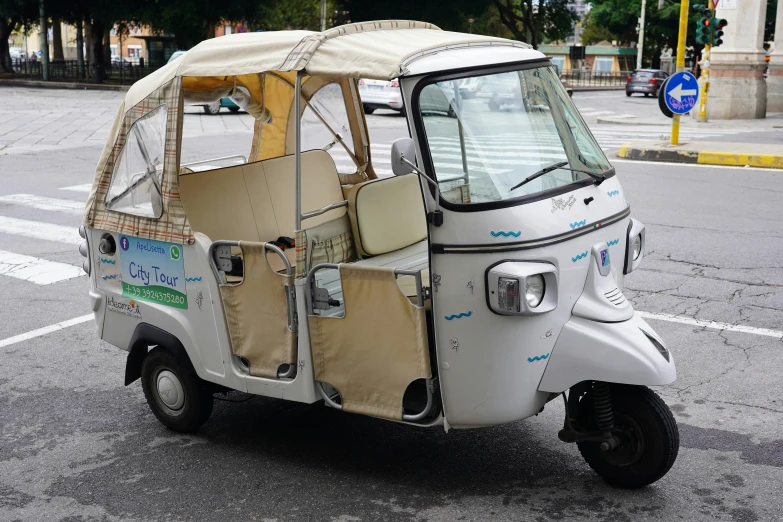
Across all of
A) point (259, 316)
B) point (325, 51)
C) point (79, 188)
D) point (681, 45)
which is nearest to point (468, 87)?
point (325, 51)

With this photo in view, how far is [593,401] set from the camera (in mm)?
4109

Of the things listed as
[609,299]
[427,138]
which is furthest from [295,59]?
[609,299]

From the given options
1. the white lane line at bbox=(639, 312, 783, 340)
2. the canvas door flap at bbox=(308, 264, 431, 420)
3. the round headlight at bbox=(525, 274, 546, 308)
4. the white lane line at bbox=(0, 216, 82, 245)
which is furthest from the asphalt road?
the white lane line at bbox=(0, 216, 82, 245)

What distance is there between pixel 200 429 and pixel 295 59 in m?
2.16

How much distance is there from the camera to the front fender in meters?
3.91

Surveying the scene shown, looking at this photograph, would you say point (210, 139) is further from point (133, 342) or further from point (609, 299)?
point (609, 299)

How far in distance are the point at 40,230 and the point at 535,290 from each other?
26.7 ft

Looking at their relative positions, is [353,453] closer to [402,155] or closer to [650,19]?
[402,155]

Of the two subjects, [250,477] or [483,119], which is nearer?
[483,119]

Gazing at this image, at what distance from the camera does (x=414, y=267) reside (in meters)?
5.04

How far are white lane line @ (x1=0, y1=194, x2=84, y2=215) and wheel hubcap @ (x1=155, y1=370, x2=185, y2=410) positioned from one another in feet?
23.0

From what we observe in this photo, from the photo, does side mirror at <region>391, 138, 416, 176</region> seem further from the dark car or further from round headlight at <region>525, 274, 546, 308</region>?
the dark car

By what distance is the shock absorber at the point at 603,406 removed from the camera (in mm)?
4066

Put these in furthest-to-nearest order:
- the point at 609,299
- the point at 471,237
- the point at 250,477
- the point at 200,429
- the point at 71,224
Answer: the point at 71,224
the point at 200,429
the point at 250,477
the point at 609,299
the point at 471,237
